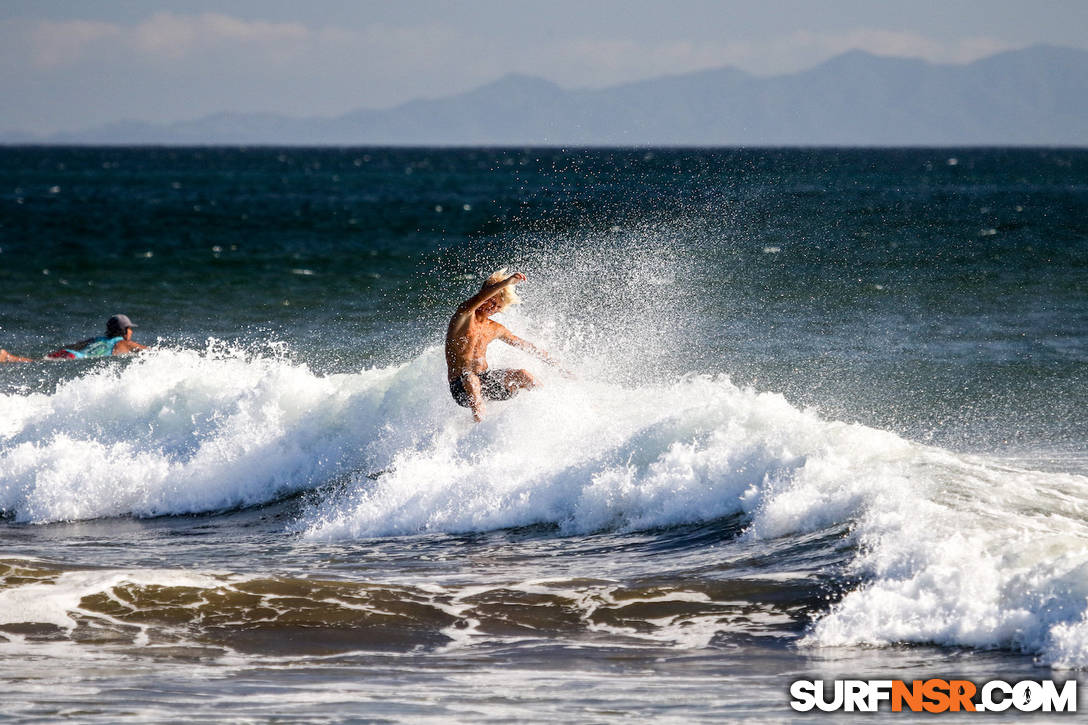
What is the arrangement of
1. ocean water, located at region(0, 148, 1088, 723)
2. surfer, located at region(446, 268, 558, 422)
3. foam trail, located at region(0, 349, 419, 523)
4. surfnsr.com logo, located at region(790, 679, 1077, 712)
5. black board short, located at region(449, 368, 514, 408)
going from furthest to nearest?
foam trail, located at region(0, 349, 419, 523), black board short, located at region(449, 368, 514, 408), surfer, located at region(446, 268, 558, 422), ocean water, located at region(0, 148, 1088, 723), surfnsr.com logo, located at region(790, 679, 1077, 712)

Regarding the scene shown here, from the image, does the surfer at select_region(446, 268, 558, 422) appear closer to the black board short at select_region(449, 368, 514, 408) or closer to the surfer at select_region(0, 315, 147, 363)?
the black board short at select_region(449, 368, 514, 408)

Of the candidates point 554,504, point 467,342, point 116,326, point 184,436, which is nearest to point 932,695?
point 554,504

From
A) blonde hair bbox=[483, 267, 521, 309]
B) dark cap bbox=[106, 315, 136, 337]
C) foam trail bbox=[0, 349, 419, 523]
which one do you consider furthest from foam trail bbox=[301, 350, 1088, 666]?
dark cap bbox=[106, 315, 136, 337]

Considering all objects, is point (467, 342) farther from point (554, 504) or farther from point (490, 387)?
point (554, 504)

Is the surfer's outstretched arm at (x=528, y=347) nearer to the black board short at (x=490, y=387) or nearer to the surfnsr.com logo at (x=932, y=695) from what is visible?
the black board short at (x=490, y=387)

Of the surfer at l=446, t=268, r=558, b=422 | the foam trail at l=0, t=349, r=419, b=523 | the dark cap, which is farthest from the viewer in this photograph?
the dark cap

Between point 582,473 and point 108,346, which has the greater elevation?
point 108,346

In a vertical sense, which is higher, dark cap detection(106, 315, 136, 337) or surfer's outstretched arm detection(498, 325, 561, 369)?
dark cap detection(106, 315, 136, 337)

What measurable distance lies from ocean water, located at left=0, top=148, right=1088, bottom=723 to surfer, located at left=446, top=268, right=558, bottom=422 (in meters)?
0.19

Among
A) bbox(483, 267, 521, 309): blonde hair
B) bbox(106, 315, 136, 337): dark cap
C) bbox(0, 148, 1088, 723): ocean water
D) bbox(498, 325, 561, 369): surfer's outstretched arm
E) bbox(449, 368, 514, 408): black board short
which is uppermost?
bbox(483, 267, 521, 309): blonde hair

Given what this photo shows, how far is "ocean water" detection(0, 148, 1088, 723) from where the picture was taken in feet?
22.4

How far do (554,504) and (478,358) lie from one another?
1.73 meters

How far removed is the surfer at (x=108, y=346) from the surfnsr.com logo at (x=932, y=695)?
1328 cm

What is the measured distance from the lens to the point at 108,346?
57.9ft
